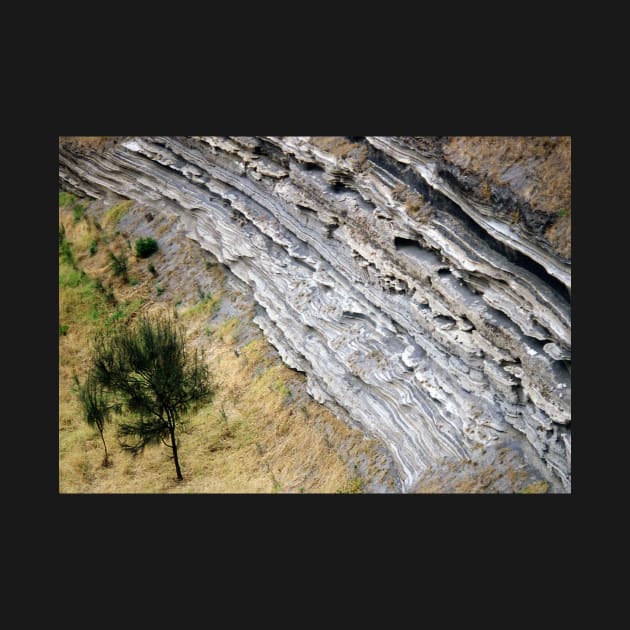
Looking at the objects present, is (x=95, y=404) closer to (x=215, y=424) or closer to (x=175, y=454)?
(x=175, y=454)

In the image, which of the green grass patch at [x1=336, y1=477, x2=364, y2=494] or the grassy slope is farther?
the grassy slope

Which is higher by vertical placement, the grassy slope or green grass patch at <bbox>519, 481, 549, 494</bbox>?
the grassy slope

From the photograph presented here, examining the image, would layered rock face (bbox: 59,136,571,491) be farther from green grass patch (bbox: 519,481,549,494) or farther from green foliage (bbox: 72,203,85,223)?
green foliage (bbox: 72,203,85,223)

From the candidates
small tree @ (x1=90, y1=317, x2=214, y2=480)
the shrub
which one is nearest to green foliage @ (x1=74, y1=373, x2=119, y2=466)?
small tree @ (x1=90, y1=317, x2=214, y2=480)

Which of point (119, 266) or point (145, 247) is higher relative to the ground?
point (145, 247)

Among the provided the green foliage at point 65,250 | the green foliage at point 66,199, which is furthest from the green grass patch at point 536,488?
the green foliage at point 66,199

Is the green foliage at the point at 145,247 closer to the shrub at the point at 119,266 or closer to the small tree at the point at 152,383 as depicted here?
the shrub at the point at 119,266

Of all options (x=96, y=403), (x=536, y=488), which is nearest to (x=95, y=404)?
(x=96, y=403)
